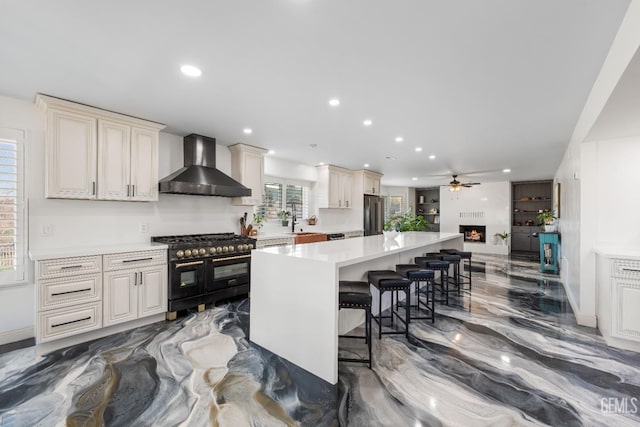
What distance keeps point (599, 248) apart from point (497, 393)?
7.79 ft

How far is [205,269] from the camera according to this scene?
3.67 metres

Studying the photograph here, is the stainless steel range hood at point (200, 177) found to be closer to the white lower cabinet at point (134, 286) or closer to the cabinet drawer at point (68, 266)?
the white lower cabinet at point (134, 286)

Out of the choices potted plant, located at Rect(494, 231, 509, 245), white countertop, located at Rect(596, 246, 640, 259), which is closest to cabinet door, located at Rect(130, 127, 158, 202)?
white countertop, located at Rect(596, 246, 640, 259)

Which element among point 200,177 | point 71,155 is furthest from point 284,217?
point 71,155

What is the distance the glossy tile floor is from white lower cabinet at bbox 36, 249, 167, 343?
0.21 meters

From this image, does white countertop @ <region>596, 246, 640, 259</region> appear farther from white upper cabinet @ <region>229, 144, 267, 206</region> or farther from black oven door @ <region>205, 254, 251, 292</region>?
white upper cabinet @ <region>229, 144, 267, 206</region>

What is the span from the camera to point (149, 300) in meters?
3.24

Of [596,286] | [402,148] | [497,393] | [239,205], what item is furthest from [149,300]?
[596,286]

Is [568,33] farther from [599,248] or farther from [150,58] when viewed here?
[150,58]

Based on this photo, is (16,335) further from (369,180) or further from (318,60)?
(369,180)

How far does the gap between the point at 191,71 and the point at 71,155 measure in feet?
5.79

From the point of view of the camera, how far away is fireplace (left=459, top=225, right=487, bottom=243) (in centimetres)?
934

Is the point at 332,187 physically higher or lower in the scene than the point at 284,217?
higher

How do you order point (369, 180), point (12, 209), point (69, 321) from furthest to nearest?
point (369, 180) < point (12, 209) < point (69, 321)
